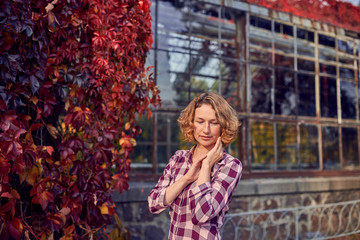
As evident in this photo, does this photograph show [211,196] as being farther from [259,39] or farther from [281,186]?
[259,39]

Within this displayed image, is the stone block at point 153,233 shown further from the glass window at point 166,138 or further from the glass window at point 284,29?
the glass window at point 166,138

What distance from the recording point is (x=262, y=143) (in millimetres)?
8891

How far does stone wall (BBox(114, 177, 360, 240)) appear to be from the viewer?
3896 millimetres

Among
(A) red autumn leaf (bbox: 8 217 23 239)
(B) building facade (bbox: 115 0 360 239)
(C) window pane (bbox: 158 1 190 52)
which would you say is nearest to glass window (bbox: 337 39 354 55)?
(B) building facade (bbox: 115 0 360 239)

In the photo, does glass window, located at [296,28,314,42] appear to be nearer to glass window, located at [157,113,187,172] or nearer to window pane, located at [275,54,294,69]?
window pane, located at [275,54,294,69]

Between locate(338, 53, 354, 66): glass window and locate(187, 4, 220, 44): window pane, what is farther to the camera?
locate(338, 53, 354, 66): glass window

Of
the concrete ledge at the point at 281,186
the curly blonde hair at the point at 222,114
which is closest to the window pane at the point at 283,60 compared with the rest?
the concrete ledge at the point at 281,186

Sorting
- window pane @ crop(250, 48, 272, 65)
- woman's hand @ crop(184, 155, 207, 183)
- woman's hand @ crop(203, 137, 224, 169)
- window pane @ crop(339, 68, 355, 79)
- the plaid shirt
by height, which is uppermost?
window pane @ crop(250, 48, 272, 65)

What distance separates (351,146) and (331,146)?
542 millimetres

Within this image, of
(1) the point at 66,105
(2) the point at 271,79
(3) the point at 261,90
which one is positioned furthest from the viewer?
(3) the point at 261,90

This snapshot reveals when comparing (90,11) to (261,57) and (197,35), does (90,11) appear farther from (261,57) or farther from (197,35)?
(261,57)

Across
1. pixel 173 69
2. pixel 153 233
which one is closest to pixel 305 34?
pixel 173 69

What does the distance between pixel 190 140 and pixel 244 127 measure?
333 cm

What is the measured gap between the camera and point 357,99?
20.6 feet
